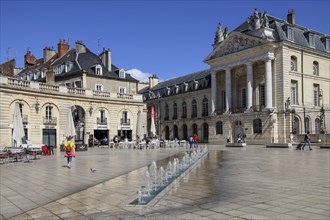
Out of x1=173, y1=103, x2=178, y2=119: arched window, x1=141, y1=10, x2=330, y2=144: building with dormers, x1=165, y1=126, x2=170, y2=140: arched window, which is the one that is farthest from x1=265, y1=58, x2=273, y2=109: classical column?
x1=165, y1=126, x2=170, y2=140: arched window

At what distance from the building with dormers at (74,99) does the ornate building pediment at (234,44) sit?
1253cm

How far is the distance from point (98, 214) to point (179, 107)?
55021 millimetres

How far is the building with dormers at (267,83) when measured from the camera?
140 feet

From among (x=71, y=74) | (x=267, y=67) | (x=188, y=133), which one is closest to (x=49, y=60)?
(x=71, y=74)

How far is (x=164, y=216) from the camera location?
6.35 metres

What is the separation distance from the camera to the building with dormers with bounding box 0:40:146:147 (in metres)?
30.5

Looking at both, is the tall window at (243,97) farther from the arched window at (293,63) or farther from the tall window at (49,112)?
the tall window at (49,112)

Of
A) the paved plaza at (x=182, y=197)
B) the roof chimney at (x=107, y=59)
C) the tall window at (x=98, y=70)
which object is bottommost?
the paved plaza at (x=182, y=197)

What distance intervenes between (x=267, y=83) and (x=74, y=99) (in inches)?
908

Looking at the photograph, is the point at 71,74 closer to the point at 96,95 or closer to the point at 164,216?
the point at 96,95

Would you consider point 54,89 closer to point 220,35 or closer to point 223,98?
point 223,98

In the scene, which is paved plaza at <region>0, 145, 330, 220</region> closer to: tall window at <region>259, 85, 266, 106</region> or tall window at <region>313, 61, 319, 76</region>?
tall window at <region>259, 85, 266, 106</region>

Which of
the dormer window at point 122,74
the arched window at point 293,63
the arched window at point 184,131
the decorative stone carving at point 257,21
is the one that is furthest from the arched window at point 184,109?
the arched window at point 293,63

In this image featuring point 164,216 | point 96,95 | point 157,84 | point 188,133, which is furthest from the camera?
point 157,84
